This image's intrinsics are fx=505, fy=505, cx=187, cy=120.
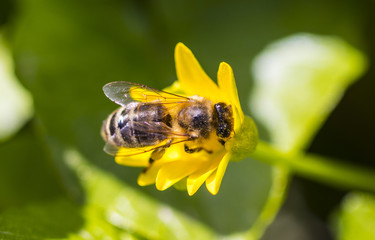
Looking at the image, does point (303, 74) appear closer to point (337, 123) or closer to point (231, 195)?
point (337, 123)

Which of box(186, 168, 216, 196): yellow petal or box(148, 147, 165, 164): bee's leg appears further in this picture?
box(148, 147, 165, 164): bee's leg

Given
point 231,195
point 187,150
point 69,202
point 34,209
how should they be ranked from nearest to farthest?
point 187,150
point 34,209
point 69,202
point 231,195

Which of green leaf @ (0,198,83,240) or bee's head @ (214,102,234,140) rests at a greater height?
bee's head @ (214,102,234,140)

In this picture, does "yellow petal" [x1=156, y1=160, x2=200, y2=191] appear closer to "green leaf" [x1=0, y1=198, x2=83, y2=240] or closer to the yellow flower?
the yellow flower

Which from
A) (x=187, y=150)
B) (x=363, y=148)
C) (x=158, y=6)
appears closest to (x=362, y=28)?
(x=363, y=148)

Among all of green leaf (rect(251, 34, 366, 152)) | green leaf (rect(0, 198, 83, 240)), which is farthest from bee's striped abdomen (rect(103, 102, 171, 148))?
green leaf (rect(251, 34, 366, 152))

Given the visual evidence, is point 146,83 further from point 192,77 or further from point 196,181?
point 196,181

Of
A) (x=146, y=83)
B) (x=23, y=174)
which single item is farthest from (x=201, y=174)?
(x=23, y=174)

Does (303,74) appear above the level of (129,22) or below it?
below
